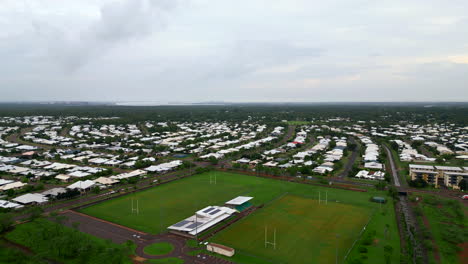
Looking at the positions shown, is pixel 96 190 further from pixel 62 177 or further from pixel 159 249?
pixel 159 249

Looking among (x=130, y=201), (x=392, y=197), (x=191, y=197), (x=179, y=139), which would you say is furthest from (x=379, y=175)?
(x=179, y=139)

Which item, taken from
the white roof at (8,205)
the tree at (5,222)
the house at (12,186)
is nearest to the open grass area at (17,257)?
the tree at (5,222)

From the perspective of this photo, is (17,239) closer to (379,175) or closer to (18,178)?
(18,178)

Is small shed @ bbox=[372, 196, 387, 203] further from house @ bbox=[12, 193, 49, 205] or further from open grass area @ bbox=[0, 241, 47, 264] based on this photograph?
house @ bbox=[12, 193, 49, 205]

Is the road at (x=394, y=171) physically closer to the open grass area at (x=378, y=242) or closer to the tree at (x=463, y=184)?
the tree at (x=463, y=184)

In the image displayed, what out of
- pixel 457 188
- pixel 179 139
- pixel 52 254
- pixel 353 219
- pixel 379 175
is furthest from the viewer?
pixel 179 139

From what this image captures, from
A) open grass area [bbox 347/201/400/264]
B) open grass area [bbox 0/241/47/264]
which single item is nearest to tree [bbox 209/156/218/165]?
open grass area [bbox 347/201/400/264]

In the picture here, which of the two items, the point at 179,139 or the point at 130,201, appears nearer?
the point at 130,201
